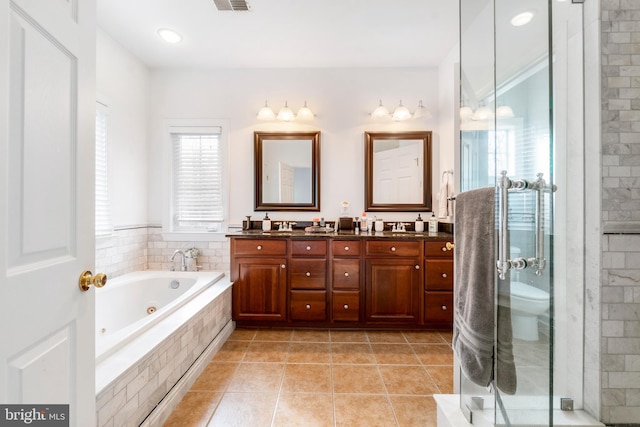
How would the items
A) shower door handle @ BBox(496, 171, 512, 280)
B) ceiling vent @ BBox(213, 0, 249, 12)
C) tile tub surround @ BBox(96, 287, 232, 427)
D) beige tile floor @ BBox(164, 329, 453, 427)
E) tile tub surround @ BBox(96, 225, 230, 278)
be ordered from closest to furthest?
shower door handle @ BBox(496, 171, 512, 280)
tile tub surround @ BBox(96, 287, 232, 427)
beige tile floor @ BBox(164, 329, 453, 427)
ceiling vent @ BBox(213, 0, 249, 12)
tile tub surround @ BBox(96, 225, 230, 278)

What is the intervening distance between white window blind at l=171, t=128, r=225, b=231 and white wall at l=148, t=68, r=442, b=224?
153 mm

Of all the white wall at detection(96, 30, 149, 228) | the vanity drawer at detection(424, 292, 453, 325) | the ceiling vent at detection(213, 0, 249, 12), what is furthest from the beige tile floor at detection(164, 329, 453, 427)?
the ceiling vent at detection(213, 0, 249, 12)

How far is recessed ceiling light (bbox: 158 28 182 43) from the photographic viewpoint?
264 centimetres

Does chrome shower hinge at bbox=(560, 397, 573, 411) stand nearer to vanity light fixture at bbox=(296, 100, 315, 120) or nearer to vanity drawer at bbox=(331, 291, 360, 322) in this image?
vanity drawer at bbox=(331, 291, 360, 322)

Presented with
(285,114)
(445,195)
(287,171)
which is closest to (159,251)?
(287,171)

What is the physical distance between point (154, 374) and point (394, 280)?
78.5 inches

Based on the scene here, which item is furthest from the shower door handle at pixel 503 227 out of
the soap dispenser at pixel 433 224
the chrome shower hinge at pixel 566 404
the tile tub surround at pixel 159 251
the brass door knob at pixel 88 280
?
the tile tub surround at pixel 159 251

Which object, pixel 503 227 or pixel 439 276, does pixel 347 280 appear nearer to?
pixel 439 276

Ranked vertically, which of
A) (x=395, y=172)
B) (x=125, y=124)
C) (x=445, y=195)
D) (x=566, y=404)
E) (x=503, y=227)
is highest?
(x=125, y=124)

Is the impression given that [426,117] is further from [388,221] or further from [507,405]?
[507,405]

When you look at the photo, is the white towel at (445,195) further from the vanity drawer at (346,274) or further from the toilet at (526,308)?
the toilet at (526,308)

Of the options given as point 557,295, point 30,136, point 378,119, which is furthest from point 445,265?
point 30,136

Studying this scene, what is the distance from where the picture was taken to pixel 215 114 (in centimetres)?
331

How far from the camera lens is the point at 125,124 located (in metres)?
2.91
